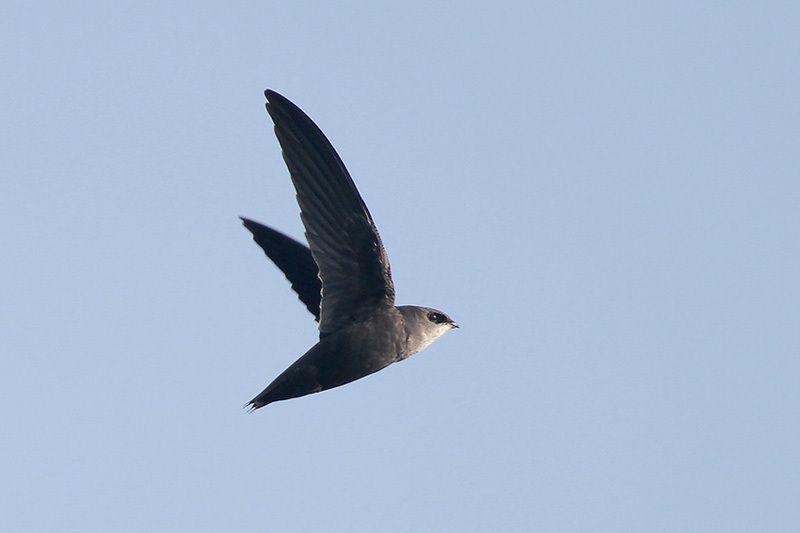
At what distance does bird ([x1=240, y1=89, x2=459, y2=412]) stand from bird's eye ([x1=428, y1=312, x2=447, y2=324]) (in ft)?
0.92

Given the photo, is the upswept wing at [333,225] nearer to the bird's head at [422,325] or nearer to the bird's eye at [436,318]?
the bird's head at [422,325]

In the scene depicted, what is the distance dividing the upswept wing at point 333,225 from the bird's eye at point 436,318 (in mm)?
532

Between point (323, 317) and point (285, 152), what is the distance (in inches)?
63.3

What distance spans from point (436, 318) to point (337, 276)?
115 centimetres

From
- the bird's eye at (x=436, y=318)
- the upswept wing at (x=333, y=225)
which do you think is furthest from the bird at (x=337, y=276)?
the bird's eye at (x=436, y=318)

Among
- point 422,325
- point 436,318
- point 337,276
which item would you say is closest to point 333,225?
point 337,276

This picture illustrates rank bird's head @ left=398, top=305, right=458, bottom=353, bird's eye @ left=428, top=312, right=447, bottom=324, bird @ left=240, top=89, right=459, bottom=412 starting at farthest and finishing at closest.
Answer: bird's eye @ left=428, top=312, right=447, bottom=324 < bird's head @ left=398, top=305, right=458, bottom=353 < bird @ left=240, top=89, right=459, bottom=412

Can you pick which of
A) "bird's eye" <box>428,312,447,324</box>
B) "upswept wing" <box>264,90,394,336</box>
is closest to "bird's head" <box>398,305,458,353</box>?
"bird's eye" <box>428,312,447,324</box>

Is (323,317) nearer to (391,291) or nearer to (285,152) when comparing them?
(391,291)

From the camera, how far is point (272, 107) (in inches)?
529

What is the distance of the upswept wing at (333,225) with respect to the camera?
1352 centimetres

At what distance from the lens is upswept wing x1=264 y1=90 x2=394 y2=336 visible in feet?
44.4

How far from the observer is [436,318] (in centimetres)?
1428

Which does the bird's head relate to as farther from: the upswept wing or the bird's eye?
the upswept wing
